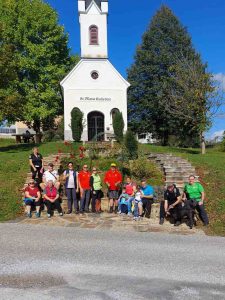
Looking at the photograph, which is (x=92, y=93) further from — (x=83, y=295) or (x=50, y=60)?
(x=83, y=295)

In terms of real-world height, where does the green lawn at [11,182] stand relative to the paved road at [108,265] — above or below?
above

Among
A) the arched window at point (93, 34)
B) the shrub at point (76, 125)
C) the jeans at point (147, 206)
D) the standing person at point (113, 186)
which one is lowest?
the jeans at point (147, 206)

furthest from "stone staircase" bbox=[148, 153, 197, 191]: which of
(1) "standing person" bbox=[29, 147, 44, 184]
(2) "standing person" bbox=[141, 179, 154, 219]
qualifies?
(1) "standing person" bbox=[29, 147, 44, 184]

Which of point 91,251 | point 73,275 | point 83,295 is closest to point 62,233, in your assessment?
point 91,251

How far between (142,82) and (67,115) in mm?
11666

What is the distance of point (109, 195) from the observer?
1274cm

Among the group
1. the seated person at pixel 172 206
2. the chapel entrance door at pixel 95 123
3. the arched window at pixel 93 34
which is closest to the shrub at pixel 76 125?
the chapel entrance door at pixel 95 123

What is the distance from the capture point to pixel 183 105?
26.1 meters

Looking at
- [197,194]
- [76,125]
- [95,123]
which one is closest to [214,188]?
[197,194]

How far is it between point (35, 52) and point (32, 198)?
22389 mm

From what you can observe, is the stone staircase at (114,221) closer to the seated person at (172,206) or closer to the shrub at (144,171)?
the seated person at (172,206)

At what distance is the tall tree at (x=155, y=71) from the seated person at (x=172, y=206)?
81.2 feet

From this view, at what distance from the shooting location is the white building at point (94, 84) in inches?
1152

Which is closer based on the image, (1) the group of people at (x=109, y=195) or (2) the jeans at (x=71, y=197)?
(1) the group of people at (x=109, y=195)
